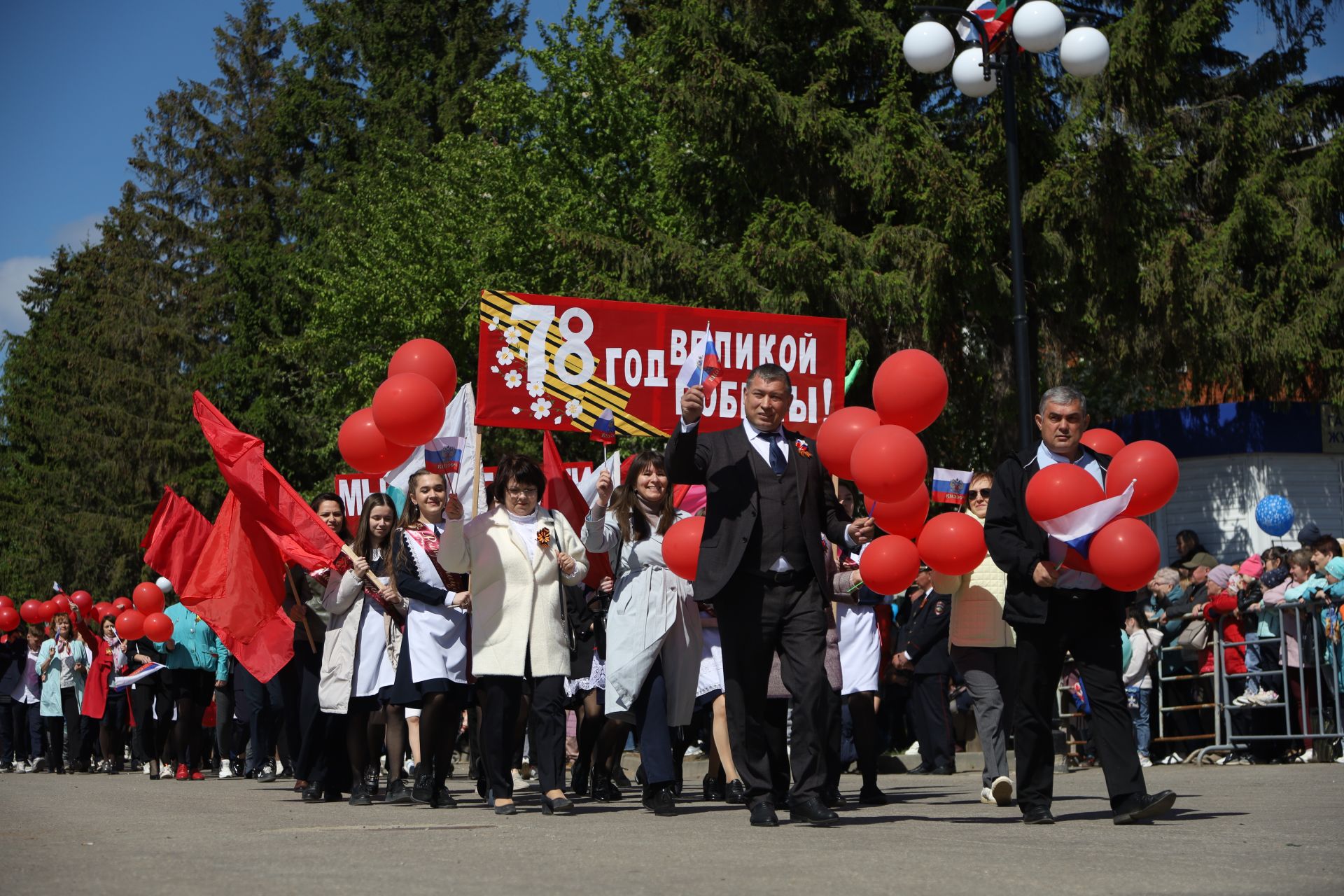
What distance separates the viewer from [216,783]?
15.3 meters

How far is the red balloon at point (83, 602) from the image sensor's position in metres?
21.2

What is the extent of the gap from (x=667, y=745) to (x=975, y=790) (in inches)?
134

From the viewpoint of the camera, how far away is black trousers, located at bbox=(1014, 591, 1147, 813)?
7652mm

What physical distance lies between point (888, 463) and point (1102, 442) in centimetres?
151

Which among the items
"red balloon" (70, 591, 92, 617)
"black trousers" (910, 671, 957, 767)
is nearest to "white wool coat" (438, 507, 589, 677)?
"black trousers" (910, 671, 957, 767)

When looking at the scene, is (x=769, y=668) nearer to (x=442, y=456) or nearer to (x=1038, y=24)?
(x=442, y=456)

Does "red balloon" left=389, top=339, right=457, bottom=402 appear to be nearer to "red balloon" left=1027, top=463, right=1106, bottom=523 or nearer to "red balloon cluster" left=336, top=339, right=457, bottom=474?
"red balloon cluster" left=336, top=339, right=457, bottom=474

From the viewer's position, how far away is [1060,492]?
24.4 feet

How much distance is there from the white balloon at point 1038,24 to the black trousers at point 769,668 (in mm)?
7283

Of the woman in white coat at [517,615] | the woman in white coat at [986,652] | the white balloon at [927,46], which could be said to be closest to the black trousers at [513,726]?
the woman in white coat at [517,615]

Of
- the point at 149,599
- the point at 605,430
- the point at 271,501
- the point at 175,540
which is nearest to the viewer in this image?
the point at 605,430

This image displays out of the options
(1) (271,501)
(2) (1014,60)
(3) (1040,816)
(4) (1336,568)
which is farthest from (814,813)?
(2) (1014,60)

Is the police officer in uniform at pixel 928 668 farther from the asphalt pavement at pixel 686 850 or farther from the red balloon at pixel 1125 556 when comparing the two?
the red balloon at pixel 1125 556

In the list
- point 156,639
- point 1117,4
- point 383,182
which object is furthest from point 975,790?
point 383,182
